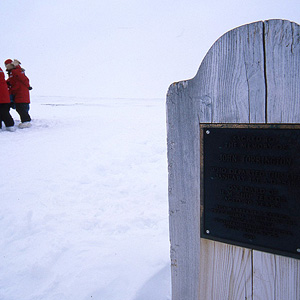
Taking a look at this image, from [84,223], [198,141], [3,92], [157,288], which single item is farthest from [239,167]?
[3,92]

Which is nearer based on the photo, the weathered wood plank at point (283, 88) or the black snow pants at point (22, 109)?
the weathered wood plank at point (283, 88)

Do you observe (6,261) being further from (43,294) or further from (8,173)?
(8,173)

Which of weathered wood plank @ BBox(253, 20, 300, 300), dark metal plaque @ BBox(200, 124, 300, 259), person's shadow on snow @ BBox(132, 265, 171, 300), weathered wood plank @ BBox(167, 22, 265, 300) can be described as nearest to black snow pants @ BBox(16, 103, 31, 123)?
person's shadow on snow @ BBox(132, 265, 171, 300)

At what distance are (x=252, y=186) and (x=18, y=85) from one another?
6962 millimetres

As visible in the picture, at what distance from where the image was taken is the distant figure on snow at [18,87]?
6.41 m

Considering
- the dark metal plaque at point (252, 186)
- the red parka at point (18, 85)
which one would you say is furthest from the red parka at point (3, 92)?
the dark metal plaque at point (252, 186)

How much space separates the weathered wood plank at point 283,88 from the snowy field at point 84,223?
959 mm

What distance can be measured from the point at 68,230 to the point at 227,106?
6.79ft

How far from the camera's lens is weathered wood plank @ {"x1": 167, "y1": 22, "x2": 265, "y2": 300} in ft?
3.18

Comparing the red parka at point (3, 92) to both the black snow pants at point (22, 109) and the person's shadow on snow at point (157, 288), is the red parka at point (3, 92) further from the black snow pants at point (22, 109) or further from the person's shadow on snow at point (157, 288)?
the person's shadow on snow at point (157, 288)

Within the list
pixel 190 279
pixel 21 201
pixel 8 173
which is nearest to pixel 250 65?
pixel 190 279

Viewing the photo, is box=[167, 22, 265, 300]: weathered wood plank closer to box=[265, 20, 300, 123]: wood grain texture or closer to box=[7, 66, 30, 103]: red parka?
box=[265, 20, 300, 123]: wood grain texture

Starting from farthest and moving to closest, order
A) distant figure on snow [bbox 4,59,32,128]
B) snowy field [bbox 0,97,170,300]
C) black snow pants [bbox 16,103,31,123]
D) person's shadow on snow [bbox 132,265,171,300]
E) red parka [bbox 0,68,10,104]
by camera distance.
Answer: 1. black snow pants [bbox 16,103,31,123]
2. distant figure on snow [bbox 4,59,32,128]
3. red parka [bbox 0,68,10,104]
4. snowy field [bbox 0,97,170,300]
5. person's shadow on snow [bbox 132,265,171,300]

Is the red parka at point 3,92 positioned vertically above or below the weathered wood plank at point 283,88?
above
